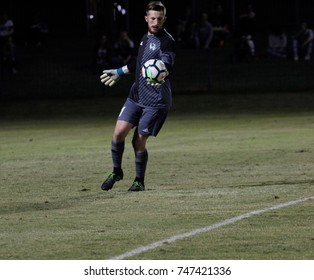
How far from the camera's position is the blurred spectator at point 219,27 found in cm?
4167

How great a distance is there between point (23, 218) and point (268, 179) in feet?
14.8

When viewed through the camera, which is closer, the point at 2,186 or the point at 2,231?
the point at 2,231

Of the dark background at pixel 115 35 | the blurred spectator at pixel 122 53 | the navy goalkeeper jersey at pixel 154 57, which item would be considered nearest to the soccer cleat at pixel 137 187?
the navy goalkeeper jersey at pixel 154 57

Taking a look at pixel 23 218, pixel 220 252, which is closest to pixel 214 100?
pixel 23 218

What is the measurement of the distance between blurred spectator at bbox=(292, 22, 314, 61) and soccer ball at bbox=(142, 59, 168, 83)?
84.0 feet

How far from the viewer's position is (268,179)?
15.2 m

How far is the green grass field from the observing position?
9.82 m

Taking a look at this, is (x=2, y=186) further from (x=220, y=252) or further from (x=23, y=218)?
(x=220, y=252)

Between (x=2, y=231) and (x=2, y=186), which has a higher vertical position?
(x=2, y=231)

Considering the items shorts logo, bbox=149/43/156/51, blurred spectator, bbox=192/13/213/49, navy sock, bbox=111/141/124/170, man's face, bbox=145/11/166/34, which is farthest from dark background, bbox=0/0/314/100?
man's face, bbox=145/11/166/34

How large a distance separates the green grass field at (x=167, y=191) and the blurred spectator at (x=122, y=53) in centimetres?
782

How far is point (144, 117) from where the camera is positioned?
13.8 metres

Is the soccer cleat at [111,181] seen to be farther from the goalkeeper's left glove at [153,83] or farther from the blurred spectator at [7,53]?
the blurred spectator at [7,53]

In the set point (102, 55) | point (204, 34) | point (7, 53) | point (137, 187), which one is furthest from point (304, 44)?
point (137, 187)
